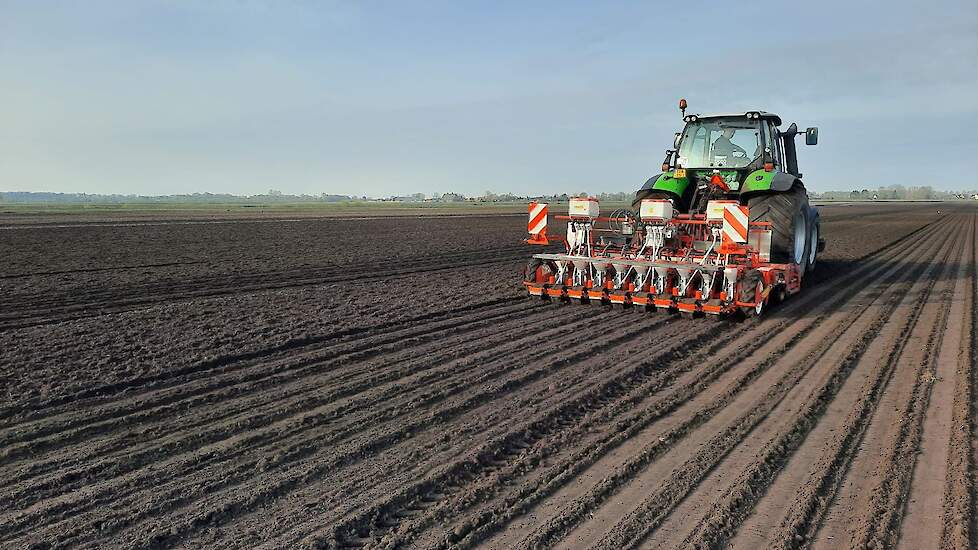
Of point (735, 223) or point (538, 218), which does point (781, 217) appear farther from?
point (538, 218)

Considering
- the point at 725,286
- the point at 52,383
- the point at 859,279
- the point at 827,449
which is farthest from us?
the point at 859,279

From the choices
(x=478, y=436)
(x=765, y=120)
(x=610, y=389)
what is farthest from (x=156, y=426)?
(x=765, y=120)

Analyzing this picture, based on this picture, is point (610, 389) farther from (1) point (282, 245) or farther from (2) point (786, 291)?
(1) point (282, 245)

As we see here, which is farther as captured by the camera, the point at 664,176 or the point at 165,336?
the point at 664,176

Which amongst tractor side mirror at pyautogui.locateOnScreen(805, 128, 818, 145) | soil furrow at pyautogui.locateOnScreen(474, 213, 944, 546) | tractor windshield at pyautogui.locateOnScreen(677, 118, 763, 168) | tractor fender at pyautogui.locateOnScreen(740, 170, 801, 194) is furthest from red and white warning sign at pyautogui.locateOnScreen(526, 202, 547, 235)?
tractor side mirror at pyautogui.locateOnScreen(805, 128, 818, 145)

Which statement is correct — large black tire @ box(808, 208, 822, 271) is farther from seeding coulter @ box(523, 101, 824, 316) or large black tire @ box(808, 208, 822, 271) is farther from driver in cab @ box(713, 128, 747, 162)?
driver in cab @ box(713, 128, 747, 162)

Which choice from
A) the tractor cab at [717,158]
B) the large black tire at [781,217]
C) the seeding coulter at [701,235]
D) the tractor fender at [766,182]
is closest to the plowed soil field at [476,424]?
the seeding coulter at [701,235]

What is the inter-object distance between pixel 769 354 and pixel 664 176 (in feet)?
14.5

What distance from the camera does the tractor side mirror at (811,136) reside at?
10219 millimetres

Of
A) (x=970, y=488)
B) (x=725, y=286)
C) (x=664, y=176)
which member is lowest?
(x=970, y=488)

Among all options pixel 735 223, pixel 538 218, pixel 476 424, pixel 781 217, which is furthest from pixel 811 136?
pixel 476 424

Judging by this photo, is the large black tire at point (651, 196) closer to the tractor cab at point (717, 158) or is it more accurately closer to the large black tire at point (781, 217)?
the tractor cab at point (717, 158)

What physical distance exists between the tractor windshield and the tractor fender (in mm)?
686

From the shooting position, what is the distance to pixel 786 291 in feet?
28.8
